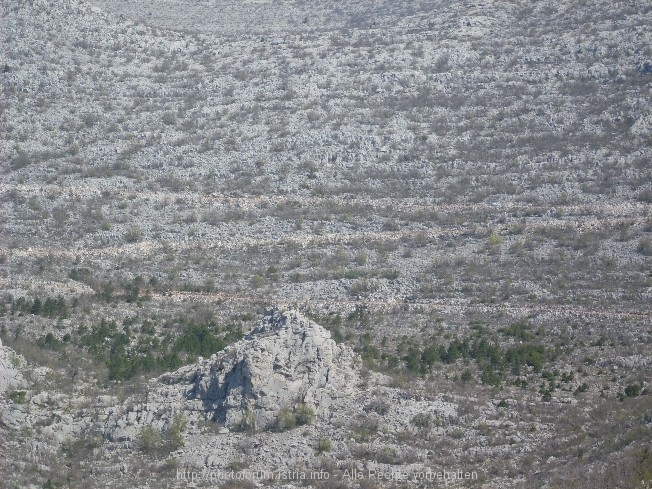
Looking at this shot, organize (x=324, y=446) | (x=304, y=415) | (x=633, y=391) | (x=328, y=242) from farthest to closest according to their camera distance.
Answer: (x=328, y=242), (x=633, y=391), (x=304, y=415), (x=324, y=446)

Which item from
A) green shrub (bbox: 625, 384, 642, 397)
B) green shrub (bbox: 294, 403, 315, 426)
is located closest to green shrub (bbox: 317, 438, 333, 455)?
green shrub (bbox: 294, 403, 315, 426)

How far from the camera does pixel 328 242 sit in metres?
42.6

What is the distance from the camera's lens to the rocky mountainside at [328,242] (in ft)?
90.4

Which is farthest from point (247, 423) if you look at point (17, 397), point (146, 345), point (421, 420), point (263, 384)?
point (146, 345)

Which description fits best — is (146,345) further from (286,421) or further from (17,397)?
(286,421)

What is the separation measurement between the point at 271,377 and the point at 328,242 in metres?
14.7

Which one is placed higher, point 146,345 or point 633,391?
point 633,391

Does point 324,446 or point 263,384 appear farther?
point 263,384

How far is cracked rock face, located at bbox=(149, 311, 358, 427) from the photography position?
28.0 m

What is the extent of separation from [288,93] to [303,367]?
2710cm

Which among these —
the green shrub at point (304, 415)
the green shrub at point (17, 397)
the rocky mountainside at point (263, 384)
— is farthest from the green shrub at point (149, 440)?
the green shrub at point (17, 397)

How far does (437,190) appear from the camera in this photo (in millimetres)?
46219

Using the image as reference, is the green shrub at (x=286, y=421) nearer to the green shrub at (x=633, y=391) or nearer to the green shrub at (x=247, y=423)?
the green shrub at (x=247, y=423)

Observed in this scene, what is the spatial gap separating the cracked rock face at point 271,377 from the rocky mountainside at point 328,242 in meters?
0.07
